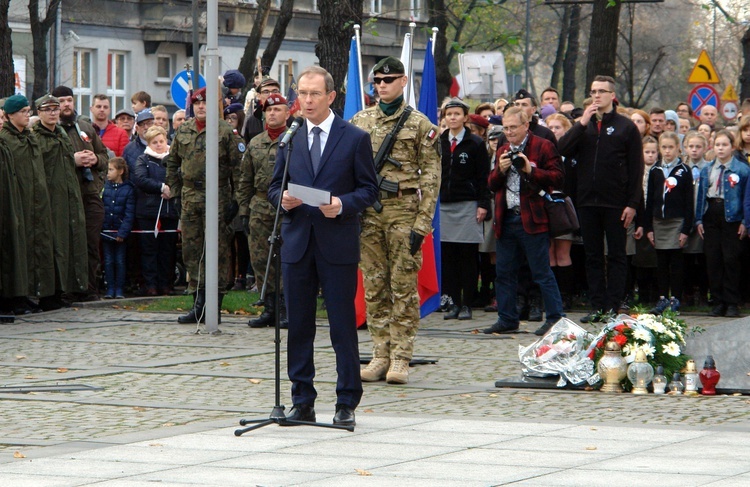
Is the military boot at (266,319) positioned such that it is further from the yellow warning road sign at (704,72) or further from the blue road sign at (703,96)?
the blue road sign at (703,96)

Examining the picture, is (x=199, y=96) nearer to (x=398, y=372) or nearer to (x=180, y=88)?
Answer: (x=398, y=372)

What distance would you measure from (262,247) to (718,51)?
233 feet

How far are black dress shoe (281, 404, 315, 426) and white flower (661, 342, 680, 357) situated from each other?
306 centimetres

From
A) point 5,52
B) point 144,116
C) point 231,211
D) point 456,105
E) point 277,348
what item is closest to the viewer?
point 277,348

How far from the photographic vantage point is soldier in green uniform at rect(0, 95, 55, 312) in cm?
1563

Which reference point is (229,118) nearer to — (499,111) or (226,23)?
(499,111)

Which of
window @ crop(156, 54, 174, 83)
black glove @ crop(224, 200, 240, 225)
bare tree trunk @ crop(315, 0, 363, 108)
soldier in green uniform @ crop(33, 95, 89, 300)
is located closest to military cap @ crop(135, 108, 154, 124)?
bare tree trunk @ crop(315, 0, 363, 108)

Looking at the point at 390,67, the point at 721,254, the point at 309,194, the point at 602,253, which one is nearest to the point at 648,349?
the point at 390,67

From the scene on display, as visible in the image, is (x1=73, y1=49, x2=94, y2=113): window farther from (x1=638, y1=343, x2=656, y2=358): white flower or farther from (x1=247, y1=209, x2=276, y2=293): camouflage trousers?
(x1=638, y1=343, x2=656, y2=358): white flower

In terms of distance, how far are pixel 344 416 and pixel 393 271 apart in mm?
2461

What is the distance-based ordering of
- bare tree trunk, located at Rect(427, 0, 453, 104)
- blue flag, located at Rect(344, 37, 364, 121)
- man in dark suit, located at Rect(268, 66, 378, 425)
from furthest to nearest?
bare tree trunk, located at Rect(427, 0, 453, 104), blue flag, located at Rect(344, 37, 364, 121), man in dark suit, located at Rect(268, 66, 378, 425)

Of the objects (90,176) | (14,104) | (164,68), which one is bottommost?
(90,176)

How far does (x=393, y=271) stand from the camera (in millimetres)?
11039

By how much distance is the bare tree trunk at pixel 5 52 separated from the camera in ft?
65.1
